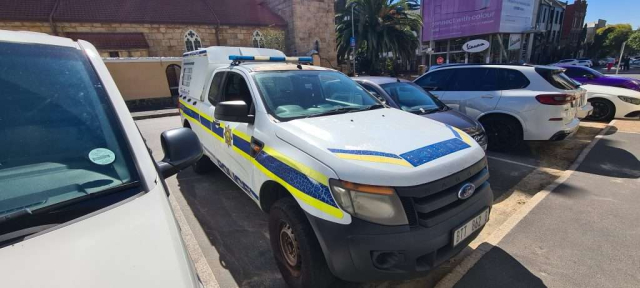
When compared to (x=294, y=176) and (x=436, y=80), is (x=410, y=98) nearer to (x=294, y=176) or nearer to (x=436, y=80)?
(x=436, y=80)

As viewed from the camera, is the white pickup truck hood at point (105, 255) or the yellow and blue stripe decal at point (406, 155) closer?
the white pickup truck hood at point (105, 255)

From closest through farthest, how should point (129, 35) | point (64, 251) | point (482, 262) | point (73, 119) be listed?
point (64, 251) → point (73, 119) → point (482, 262) → point (129, 35)

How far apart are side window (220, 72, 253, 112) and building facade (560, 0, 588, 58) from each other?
184 feet

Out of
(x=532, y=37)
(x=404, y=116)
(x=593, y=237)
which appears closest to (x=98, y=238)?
(x=404, y=116)

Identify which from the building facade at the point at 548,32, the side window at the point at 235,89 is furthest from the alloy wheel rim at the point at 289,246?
the building facade at the point at 548,32

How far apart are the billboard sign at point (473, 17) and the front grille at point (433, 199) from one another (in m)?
32.9

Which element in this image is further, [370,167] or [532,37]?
[532,37]

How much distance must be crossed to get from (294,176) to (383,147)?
67 centimetres

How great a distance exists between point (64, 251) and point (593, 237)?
3.96m

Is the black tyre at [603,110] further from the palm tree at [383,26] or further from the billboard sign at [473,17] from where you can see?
the billboard sign at [473,17]

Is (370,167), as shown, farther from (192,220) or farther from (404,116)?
(192,220)

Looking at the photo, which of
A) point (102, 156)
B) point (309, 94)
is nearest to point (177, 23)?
point (309, 94)

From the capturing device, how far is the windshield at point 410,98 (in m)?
4.83

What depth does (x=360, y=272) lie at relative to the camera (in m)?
1.84
